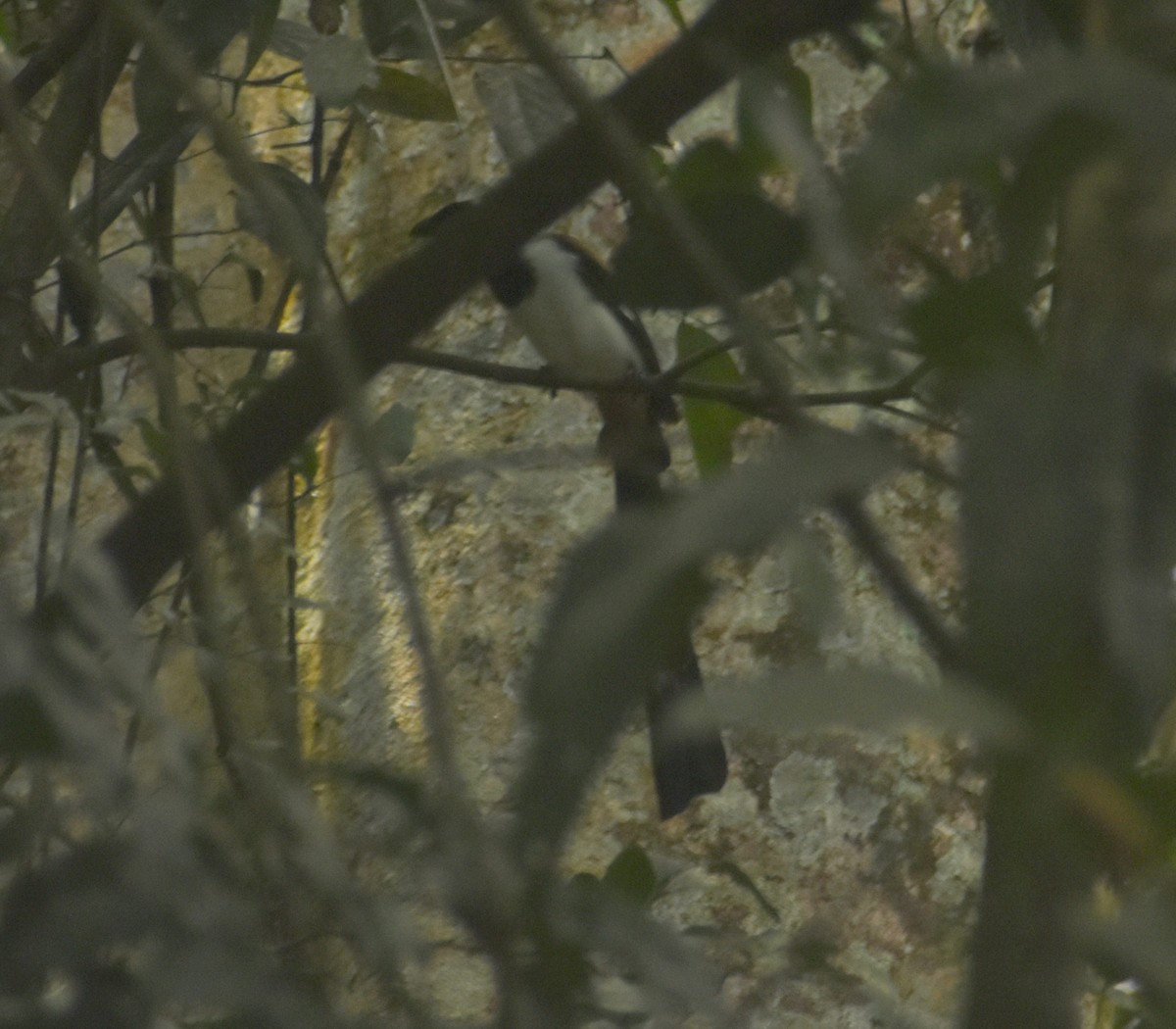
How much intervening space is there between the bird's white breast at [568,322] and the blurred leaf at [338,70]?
1131 mm

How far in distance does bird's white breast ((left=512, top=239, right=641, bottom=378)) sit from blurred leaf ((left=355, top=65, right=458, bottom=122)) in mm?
929

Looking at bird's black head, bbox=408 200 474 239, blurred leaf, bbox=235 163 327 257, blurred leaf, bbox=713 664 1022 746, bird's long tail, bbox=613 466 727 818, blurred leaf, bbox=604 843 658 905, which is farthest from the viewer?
bird's black head, bbox=408 200 474 239

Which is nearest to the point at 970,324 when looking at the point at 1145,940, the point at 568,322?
the point at 1145,940

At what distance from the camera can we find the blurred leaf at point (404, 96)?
5.56ft

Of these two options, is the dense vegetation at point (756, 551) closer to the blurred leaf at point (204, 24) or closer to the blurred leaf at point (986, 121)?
the blurred leaf at point (986, 121)

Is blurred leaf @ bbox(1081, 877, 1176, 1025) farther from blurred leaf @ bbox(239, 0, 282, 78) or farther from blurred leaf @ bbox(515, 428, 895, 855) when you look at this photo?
blurred leaf @ bbox(239, 0, 282, 78)

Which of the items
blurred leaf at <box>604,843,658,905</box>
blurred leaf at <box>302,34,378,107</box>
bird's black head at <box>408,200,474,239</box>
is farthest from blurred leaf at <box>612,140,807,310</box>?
bird's black head at <box>408,200,474,239</box>

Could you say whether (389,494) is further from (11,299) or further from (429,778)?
(429,778)

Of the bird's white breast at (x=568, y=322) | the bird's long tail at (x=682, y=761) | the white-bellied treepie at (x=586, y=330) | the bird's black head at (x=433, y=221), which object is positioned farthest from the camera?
the bird's white breast at (x=568, y=322)

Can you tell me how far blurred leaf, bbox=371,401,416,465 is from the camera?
1845 mm

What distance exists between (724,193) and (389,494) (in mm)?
181

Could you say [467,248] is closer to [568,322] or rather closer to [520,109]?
[520,109]

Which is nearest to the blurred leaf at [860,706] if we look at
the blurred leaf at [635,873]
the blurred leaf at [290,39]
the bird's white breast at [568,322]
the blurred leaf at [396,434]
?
the blurred leaf at [635,873]

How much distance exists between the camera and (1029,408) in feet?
1.83
